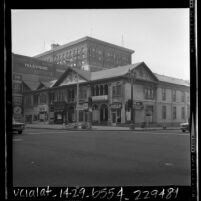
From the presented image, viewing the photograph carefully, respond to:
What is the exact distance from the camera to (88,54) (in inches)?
130

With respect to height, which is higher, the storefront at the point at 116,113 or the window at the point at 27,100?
the window at the point at 27,100

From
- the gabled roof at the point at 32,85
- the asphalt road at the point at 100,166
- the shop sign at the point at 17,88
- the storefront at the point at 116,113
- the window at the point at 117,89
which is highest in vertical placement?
the window at the point at 117,89

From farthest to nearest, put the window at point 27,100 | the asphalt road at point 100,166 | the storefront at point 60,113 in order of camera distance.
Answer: the storefront at point 60,113, the window at point 27,100, the asphalt road at point 100,166

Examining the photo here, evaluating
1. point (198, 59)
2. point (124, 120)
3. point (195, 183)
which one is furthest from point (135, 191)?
point (124, 120)

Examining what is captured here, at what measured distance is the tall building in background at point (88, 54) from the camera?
3051 mm

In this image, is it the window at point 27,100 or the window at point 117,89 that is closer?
the window at point 27,100

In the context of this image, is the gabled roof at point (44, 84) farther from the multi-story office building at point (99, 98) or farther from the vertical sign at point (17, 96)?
the vertical sign at point (17, 96)

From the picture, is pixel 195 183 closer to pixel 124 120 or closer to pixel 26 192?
pixel 26 192

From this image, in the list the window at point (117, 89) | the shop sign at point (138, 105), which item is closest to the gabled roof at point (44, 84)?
the shop sign at point (138, 105)

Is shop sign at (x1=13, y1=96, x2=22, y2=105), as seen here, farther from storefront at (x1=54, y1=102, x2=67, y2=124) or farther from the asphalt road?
storefront at (x1=54, y1=102, x2=67, y2=124)

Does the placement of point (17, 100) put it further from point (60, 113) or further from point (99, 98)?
point (99, 98)

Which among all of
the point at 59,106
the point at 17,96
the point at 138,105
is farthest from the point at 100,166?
the point at 17,96

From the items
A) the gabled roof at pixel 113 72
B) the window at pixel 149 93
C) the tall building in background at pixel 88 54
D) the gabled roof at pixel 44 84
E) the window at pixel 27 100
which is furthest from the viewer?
the window at pixel 149 93
